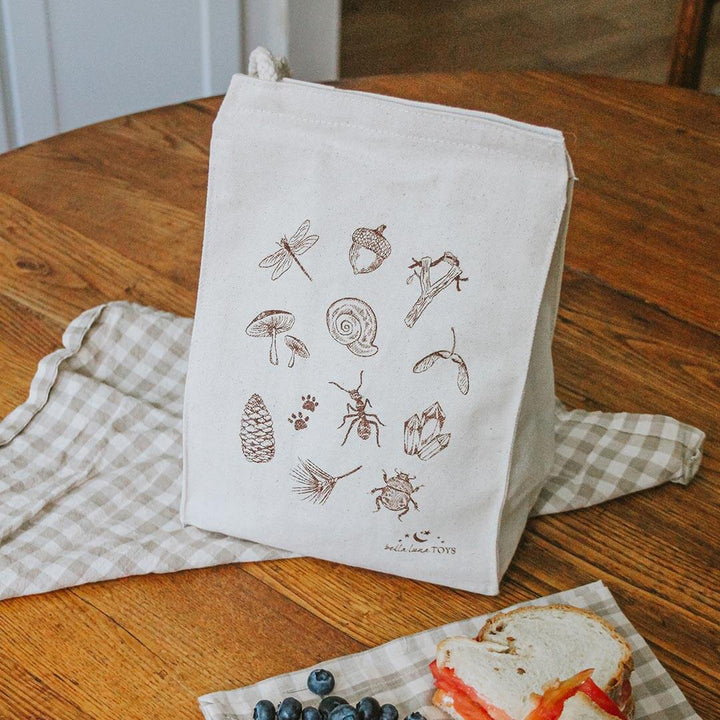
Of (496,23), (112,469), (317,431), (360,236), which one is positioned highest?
(360,236)

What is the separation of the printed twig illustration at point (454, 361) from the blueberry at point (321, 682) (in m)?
0.23

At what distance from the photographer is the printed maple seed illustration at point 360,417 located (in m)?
0.82

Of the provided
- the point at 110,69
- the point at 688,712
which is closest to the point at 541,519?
the point at 688,712

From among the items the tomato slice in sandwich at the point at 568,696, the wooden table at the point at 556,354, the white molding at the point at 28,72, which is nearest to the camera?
the tomato slice in sandwich at the point at 568,696

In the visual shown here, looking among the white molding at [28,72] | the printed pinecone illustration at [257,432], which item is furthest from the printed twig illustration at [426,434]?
the white molding at [28,72]

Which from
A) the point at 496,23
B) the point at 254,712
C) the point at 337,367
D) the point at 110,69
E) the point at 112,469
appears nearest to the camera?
the point at 254,712

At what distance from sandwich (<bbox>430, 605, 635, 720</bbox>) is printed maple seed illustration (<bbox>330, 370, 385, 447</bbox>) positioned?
17 centimetres

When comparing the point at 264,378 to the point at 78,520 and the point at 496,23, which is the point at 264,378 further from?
the point at 496,23

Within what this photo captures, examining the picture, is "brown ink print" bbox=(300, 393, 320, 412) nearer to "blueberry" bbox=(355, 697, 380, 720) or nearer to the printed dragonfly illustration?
the printed dragonfly illustration

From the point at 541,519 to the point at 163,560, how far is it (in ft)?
1.06

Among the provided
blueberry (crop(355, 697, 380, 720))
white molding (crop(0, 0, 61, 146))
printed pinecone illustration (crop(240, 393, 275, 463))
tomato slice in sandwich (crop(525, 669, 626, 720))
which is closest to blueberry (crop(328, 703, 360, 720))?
blueberry (crop(355, 697, 380, 720))

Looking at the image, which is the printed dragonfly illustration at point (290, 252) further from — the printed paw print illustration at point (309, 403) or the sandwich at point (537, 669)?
the sandwich at point (537, 669)

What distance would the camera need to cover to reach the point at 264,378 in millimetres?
848

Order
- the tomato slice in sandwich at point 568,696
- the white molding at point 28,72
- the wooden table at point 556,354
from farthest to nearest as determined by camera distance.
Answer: the white molding at point 28,72
the wooden table at point 556,354
the tomato slice in sandwich at point 568,696
